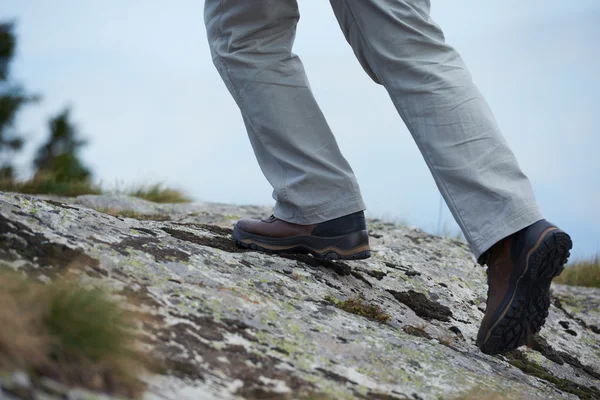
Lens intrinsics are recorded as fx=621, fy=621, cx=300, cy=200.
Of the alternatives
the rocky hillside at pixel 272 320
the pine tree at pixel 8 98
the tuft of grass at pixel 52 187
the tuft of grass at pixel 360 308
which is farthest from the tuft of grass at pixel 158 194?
the pine tree at pixel 8 98

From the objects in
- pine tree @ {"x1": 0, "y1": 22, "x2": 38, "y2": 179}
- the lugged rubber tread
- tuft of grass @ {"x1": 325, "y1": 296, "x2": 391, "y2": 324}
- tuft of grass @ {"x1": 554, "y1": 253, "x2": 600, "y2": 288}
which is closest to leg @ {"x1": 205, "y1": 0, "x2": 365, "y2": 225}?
tuft of grass @ {"x1": 325, "y1": 296, "x2": 391, "y2": 324}

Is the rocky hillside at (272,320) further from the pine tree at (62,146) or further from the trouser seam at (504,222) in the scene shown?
the pine tree at (62,146)

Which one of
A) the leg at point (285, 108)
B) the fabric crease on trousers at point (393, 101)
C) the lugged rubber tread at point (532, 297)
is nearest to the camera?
the lugged rubber tread at point (532, 297)

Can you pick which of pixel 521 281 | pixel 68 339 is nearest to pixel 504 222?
pixel 521 281

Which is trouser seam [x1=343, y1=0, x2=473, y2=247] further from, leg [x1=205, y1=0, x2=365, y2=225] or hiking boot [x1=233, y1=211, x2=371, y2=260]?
hiking boot [x1=233, y1=211, x2=371, y2=260]

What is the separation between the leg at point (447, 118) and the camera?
213 cm

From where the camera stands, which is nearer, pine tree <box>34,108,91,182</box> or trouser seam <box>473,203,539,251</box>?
trouser seam <box>473,203,539,251</box>

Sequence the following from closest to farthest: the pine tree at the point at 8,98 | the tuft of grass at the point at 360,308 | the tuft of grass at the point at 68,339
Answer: the tuft of grass at the point at 68,339
the tuft of grass at the point at 360,308
the pine tree at the point at 8,98

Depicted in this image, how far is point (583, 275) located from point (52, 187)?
5.55m

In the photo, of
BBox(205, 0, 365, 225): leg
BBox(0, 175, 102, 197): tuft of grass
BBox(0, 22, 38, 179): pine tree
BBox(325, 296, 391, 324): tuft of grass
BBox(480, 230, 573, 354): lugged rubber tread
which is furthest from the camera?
BBox(0, 22, 38, 179): pine tree

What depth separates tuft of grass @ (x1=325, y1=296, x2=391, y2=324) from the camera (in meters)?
2.40

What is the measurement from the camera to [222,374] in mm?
1544

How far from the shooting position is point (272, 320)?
6.38ft

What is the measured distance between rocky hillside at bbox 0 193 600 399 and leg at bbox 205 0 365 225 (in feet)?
1.03
